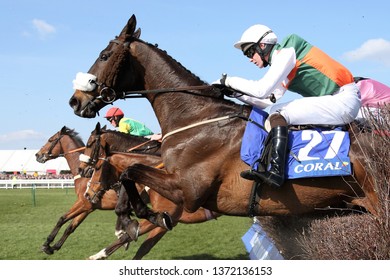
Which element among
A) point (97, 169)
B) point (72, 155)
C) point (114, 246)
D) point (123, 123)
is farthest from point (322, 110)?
point (72, 155)

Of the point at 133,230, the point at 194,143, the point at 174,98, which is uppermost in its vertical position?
the point at 174,98

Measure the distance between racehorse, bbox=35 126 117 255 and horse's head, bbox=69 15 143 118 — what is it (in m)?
4.57

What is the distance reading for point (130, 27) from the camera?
17.1 feet

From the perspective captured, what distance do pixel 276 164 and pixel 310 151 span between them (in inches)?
15.4

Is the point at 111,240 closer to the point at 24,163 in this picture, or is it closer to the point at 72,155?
the point at 72,155

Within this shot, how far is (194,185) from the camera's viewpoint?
4574mm

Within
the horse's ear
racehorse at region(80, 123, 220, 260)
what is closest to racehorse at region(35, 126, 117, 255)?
racehorse at region(80, 123, 220, 260)

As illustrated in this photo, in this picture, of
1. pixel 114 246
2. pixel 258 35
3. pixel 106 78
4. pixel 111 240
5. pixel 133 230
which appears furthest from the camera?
pixel 111 240

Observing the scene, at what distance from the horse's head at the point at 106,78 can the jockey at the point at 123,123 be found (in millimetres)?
5568

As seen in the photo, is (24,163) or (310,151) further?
(24,163)

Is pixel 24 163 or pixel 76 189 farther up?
pixel 76 189
